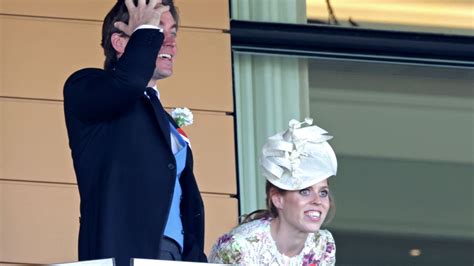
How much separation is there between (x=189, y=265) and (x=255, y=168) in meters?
2.97

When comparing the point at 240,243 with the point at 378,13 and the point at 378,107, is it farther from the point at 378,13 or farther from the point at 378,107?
the point at 378,13

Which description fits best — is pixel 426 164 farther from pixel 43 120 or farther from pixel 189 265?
pixel 189 265

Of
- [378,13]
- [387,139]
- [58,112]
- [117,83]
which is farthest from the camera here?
[378,13]

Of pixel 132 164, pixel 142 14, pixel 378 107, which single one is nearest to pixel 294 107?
pixel 378 107

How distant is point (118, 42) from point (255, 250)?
0.88m

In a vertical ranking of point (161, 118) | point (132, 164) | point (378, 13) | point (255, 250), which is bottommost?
point (255, 250)

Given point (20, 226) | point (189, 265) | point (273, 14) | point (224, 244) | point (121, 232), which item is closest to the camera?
point (189, 265)

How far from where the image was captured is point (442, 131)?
8.88 m

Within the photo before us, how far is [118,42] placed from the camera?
245 inches

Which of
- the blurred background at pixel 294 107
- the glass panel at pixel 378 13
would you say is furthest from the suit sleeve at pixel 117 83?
the glass panel at pixel 378 13

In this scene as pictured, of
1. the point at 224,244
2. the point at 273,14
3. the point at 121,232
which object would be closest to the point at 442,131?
the point at 273,14

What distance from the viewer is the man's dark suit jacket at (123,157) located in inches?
231

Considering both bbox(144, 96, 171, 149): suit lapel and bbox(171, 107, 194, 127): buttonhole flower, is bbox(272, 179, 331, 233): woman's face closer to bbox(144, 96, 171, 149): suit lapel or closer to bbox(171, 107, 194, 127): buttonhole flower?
bbox(171, 107, 194, 127): buttonhole flower

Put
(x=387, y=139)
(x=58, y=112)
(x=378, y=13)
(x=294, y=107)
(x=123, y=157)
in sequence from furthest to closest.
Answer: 1. (x=378, y=13)
2. (x=387, y=139)
3. (x=294, y=107)
4. (x=58, y=112)
5. (x=123, y=157)
